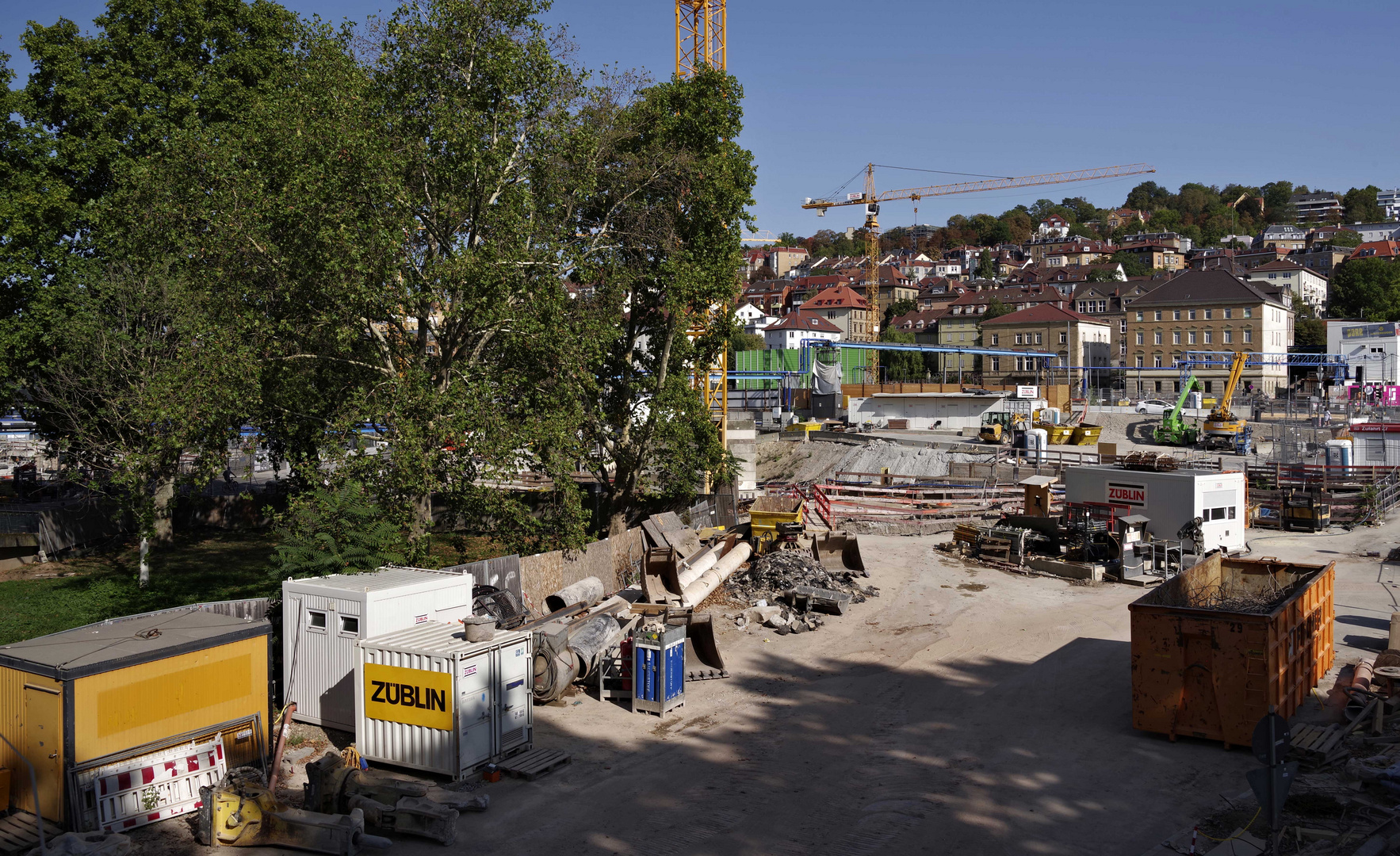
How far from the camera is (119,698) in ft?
33.4

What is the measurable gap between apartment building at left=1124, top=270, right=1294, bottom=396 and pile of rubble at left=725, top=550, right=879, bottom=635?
84080mm

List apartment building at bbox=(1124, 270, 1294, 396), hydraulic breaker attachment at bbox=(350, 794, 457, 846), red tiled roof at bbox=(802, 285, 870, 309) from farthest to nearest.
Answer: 1. red tiled roof at bbox=(802, 285, 870, 309)
2. apartment building at bbox=(1124, 270, 1294, 396)
3. hydraulic breaker attachment at bbox=(350, 794, 457, 846)

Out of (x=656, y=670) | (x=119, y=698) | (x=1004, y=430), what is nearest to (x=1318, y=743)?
(x=656, y=670)

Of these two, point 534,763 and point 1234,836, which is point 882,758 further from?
point 534,763

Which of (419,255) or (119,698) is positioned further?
(419,255)

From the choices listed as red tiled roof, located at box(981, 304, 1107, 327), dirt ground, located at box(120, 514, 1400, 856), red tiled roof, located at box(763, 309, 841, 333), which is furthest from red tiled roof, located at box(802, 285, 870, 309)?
dirt ground, located at box(120, 514, 1400, 856)

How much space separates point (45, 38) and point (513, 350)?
18886mm

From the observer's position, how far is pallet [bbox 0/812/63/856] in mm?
9547

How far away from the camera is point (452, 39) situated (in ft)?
70.9

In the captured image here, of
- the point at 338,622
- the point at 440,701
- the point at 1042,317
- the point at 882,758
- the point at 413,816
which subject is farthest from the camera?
the point at 1042,317

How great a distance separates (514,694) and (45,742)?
5.08 metres

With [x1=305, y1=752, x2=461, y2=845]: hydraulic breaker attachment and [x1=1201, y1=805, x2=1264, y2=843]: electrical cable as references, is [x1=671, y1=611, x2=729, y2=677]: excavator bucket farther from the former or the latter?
[x1=1201, y1=805, x2=1264, y2=843]: electrical cable

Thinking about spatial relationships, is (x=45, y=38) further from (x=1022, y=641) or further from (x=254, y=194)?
(x=1022, y=641)

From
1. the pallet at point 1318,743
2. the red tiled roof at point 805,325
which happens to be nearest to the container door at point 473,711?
the pallet at point 1318,743
